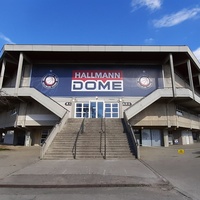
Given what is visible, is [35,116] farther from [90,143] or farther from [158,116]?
[158,116]

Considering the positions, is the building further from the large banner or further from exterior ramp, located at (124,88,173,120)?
exterior ramp, located at (124,88,173,120)

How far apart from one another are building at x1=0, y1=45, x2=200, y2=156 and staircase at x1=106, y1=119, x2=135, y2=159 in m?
4.32

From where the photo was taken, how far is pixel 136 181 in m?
5.92

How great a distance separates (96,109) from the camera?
20.7 meters

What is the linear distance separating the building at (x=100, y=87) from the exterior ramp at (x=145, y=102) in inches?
8.9

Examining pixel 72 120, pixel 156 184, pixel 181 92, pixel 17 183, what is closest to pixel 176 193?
pixel 156 184

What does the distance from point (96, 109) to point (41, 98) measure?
6083mm

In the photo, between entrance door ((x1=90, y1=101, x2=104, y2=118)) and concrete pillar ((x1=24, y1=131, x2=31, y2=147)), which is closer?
concrete pillar ((x1=24, y1=131, x2=31, y2=147))

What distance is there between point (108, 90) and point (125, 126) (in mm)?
6887

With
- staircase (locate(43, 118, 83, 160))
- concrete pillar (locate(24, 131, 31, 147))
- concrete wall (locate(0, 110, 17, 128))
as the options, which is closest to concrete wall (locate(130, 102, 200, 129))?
Answer: staircase (locate(43, 118, 83, 160))

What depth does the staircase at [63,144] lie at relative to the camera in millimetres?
11188

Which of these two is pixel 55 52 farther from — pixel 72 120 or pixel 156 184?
pixel 156 184

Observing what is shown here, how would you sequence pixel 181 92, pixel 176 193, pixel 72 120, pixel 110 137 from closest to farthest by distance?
pixel 176 193 → pixel 110 137 → pixel 72 120 → pixel 181 92

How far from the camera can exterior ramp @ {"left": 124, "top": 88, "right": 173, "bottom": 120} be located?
681 inches
